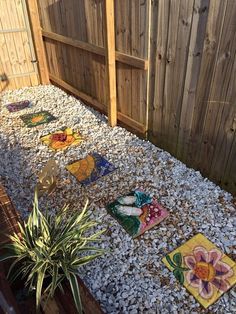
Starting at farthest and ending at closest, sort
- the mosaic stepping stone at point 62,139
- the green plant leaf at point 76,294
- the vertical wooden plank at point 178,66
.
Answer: the mosaic stepping stone at point 62,139 → the vertical wooden plank at point 178,66 → the green plant leaf at point 76,294

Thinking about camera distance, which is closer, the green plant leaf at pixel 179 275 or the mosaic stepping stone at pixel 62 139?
the green plant leaf at pixel 179 275

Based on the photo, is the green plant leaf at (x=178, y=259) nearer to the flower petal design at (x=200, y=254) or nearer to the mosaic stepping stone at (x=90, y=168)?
the flower petal design at (x=200, y=254)

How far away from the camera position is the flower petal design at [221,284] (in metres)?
2.18

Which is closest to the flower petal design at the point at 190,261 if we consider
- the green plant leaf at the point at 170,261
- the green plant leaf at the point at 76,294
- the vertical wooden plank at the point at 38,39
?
the green plant leaf at the point at 170,261

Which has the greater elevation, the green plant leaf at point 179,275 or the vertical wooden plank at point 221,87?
the vertical wooden plank at point 221,87

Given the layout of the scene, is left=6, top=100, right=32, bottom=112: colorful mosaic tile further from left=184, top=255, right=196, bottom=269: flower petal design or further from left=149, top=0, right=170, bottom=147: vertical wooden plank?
left=184, top=255, right=196, bottom=269: flower petal design

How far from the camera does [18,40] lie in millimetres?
5738

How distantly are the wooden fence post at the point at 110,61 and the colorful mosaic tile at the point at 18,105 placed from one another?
199 cm

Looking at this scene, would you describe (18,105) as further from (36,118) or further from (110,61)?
(110,61)

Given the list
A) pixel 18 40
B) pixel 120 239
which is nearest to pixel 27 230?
pixel 120 239

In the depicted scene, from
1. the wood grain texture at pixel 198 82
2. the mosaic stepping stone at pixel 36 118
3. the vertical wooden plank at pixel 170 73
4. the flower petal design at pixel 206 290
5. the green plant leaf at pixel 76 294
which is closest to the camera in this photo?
the green plant leaf at pixel 76 294

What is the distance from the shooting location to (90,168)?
3.58 m

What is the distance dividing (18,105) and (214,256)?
4545 mm

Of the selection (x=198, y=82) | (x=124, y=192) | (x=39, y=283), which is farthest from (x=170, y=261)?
(x=198, y=82)
